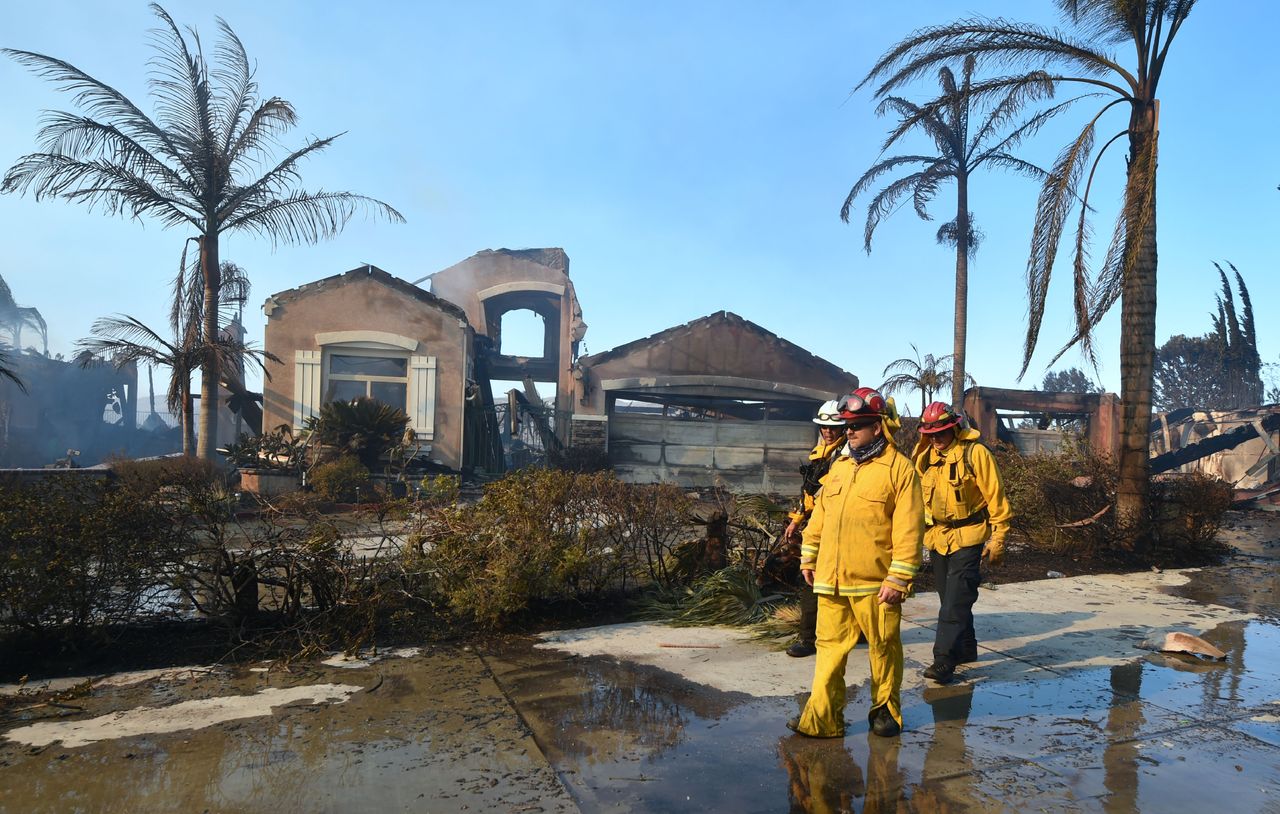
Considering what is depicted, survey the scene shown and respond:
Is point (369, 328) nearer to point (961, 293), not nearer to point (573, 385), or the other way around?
point (573, 385)

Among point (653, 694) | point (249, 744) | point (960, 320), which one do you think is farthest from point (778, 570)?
point (960, 320)

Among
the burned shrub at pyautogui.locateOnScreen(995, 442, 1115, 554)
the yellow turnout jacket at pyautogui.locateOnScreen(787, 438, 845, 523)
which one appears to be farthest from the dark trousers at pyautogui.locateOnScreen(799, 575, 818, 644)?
the burned shrub at pyautogui.locateOnScreen(995, 442, 1115, 554)

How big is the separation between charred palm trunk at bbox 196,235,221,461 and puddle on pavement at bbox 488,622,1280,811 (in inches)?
424

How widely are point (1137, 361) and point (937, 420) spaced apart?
5611 mm

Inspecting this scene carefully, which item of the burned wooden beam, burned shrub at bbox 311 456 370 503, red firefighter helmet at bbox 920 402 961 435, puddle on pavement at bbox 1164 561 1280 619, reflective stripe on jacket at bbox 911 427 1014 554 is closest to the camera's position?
reflective stripe on jacket at bbox 911 427 1014 554

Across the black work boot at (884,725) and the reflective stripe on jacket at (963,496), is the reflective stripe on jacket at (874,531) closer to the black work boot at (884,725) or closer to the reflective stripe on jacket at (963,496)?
the black work boot at (884,725)

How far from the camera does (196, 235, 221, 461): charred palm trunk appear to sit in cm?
1322

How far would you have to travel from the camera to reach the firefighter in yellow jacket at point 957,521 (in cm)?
468

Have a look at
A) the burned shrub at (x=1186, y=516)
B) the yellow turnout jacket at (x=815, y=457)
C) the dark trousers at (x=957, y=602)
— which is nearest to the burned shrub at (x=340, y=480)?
the yellow turnout jacket at (x=815, y=457)

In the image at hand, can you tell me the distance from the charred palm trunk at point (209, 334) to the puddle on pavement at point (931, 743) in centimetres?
1077

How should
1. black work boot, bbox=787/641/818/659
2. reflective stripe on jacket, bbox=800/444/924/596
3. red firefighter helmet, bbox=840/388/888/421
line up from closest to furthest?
reflective stripe on jacket, bbox=800/444/924/596 → red firefighter helmet, bbox=840/388/888/421 → black work boot, bbox=787/641/818/659

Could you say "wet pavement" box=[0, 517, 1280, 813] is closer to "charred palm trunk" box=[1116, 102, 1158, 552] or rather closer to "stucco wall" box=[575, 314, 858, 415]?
"charred palm trunk" box=[1116, 102, 1158, 552]

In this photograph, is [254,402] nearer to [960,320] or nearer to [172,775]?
[172,775]

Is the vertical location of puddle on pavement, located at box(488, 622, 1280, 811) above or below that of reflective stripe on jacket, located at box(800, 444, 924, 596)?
below
